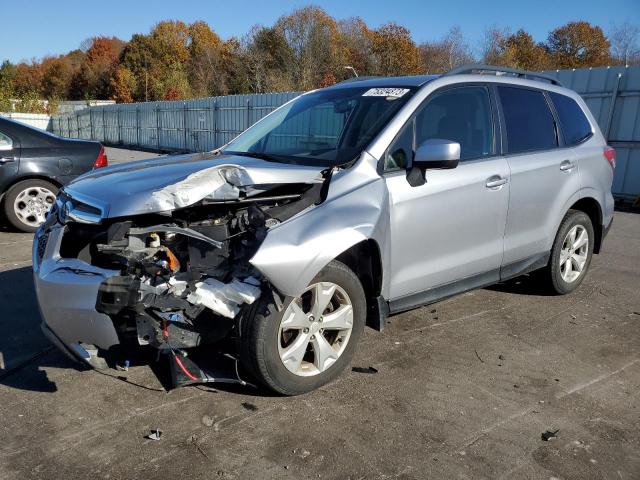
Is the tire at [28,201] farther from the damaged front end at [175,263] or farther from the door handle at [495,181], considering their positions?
the door handle at [495,181]

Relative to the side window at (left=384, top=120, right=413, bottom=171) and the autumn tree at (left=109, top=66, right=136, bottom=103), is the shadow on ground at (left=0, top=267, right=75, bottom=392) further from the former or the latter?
the autumn tree at (left=109, top=66, right=136, bottom=103)

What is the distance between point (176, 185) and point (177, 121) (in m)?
24.3

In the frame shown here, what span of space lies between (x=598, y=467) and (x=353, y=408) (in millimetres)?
1255

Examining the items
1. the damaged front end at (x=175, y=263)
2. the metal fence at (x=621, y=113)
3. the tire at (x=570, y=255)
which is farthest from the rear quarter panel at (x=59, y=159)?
the metal fence at (x=621, y=113)

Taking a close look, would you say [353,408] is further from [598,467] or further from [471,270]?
[471,270]

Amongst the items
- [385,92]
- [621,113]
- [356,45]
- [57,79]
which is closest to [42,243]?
[385,92]

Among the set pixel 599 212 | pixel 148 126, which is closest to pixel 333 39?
pixel 148 126

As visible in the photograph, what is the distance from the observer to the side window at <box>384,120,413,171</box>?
11.8 feet

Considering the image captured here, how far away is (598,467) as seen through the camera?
105 inches

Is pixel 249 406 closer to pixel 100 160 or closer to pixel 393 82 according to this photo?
pixel 393 82

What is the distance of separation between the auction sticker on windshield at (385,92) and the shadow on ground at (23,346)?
280cm

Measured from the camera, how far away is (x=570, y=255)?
5141mm

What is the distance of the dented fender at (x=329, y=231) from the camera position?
2824 millimetres

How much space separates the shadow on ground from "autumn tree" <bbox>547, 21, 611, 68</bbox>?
175 ft
